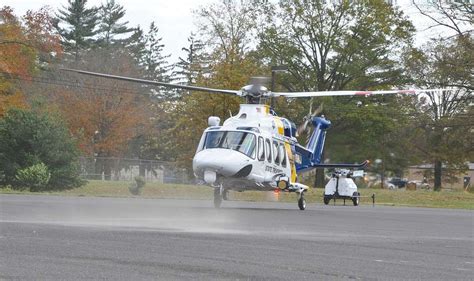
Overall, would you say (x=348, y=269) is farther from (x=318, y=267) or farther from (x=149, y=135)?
(x=149, y=135)

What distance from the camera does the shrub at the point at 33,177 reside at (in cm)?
3688

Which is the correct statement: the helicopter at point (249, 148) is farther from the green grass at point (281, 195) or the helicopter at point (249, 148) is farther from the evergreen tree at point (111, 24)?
the evergreen tree at point (111, 24)

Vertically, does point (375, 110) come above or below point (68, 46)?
below

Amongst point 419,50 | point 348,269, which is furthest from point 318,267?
point 419,50

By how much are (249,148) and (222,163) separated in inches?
59.7

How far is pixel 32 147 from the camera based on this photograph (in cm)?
3884

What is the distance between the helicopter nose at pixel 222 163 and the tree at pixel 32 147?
52.8ft

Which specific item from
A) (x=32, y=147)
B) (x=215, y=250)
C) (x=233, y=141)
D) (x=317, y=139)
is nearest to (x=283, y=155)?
(x=233, y=141)

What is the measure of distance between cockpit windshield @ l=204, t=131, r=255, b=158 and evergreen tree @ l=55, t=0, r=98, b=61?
213 feet

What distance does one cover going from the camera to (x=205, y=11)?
64.2 meters

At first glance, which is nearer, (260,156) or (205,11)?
(260,156)

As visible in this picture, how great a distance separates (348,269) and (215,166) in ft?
44.9

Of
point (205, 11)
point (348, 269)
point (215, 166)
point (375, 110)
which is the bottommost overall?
point (348, 269)

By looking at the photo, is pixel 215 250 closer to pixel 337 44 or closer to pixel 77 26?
pixel 337 44
